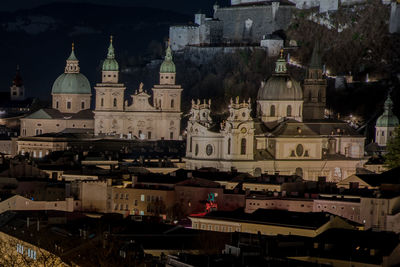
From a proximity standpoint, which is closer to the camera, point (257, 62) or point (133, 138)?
point (133, 138)

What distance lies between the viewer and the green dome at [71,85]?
6811 inches

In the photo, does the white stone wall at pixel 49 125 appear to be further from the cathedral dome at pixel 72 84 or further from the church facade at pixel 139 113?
the church facade at pixel 139 113

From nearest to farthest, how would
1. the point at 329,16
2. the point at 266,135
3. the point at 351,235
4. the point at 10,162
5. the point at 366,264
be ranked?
the point at 366,264 → the point at 351,235 → the point at 10,162 → the point at 266,135 → the point at 329,16

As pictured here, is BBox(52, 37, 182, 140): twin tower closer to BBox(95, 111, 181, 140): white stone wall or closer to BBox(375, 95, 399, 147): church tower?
BBox(95, 111, 181, 140): white stone wall

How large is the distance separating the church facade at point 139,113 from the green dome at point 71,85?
39.3 feet

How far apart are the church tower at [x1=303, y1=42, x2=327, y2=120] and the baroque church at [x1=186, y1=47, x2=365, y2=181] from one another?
9.05 feet

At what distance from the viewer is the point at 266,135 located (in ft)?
422

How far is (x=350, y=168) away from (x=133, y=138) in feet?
93.5

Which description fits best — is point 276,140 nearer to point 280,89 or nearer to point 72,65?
point 280,89

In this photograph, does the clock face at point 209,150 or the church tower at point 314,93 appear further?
the church tower at point 314,93

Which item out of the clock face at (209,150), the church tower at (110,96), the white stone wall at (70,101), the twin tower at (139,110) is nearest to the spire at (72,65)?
the white stone wall at (70,101)

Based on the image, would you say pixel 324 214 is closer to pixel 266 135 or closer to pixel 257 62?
pixel 266 135

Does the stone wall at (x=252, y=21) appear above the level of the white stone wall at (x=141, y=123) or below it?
above

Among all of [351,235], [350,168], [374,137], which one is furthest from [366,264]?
[374,137]
